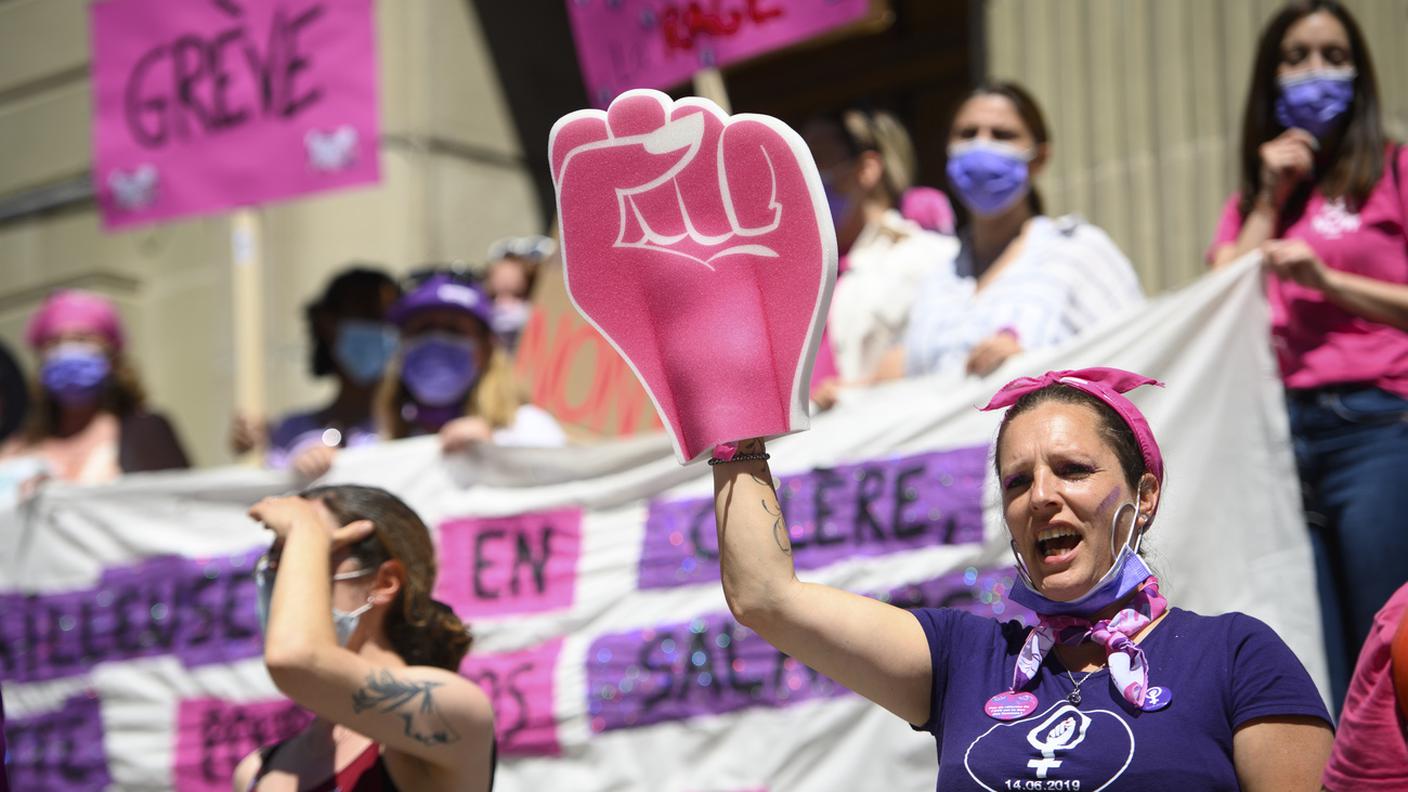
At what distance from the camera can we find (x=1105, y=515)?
2.56m

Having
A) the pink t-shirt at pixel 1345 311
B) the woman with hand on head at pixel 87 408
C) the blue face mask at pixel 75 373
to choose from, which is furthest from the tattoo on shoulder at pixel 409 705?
the blue face mask at pixel 75 373

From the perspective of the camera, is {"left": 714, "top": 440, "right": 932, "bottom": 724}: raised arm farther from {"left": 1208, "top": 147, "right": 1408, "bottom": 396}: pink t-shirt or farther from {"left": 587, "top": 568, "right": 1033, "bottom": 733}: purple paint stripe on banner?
{"left": 1208, "top": 147, "right": 1408, "bottom": 396}: pink t-shirt

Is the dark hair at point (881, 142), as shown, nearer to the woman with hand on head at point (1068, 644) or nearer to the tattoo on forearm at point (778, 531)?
the woman with hand on head at point (1068, 644)

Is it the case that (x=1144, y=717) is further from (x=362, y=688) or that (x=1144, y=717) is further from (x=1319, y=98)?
(x=1319, y=98)

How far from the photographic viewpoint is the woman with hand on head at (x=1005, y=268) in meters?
4.50

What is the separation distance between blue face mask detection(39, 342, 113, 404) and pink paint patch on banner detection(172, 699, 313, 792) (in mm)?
1409

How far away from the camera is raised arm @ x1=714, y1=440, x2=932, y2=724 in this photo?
8.49 ft

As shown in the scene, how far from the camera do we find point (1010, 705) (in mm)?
2512

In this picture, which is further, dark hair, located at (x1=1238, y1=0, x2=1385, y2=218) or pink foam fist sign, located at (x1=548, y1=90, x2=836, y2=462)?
dark hair, located at (x1=1238, y1=0, x2=1385, y2=218)

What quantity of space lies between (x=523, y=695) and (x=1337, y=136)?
7.76 feet

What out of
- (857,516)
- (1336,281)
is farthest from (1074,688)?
(857,516)

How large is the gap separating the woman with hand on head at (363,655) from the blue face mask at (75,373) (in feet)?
8.92

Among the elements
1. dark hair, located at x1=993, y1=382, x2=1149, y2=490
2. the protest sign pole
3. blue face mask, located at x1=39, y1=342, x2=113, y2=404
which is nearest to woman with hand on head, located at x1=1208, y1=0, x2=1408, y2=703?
dark hair, located at x1=993, y1=382, x2=1149, y2=490

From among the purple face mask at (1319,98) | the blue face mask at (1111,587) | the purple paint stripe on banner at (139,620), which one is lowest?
the purple paint stripe on banner at (139,620)
